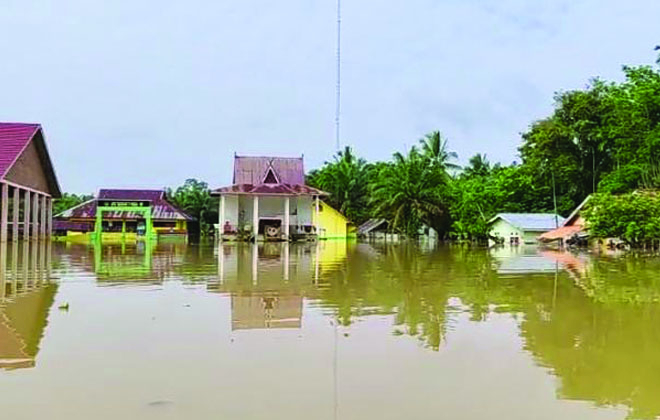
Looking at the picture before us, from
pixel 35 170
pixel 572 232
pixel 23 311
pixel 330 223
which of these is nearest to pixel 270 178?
pixel 330 223

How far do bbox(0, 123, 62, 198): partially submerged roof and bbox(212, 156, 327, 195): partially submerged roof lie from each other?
10.6 meters

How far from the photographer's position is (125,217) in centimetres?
4803

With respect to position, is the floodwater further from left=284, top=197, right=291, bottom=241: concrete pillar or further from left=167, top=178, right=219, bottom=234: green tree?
left=167, top=178, right=219, bottom=234: green tree

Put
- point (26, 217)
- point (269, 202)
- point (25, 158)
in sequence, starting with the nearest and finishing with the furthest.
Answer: point (25, 158) → point (26, 217) → point (269, 202)

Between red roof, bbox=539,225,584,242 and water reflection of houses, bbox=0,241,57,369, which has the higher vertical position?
red roof, bbox=539,225,584,242

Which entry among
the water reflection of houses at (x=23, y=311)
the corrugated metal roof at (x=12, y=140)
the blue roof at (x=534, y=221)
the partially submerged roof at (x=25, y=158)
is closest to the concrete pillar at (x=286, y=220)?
the partially submerged roof at (x=25, y=158)

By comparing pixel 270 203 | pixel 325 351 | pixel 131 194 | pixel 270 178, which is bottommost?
pixel 325 351

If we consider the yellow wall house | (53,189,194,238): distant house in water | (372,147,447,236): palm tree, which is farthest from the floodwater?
(53,189,194,238): distant house in water

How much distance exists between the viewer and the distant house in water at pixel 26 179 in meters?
26.4

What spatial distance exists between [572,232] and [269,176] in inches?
711

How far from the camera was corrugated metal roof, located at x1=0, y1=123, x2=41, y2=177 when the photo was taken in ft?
87.1

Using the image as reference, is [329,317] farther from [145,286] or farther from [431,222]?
[431,222]

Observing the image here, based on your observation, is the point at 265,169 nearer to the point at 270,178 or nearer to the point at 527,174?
the point at 270,178

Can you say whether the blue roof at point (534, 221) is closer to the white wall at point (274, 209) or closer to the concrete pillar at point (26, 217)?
the white wall at point (274, 209)
